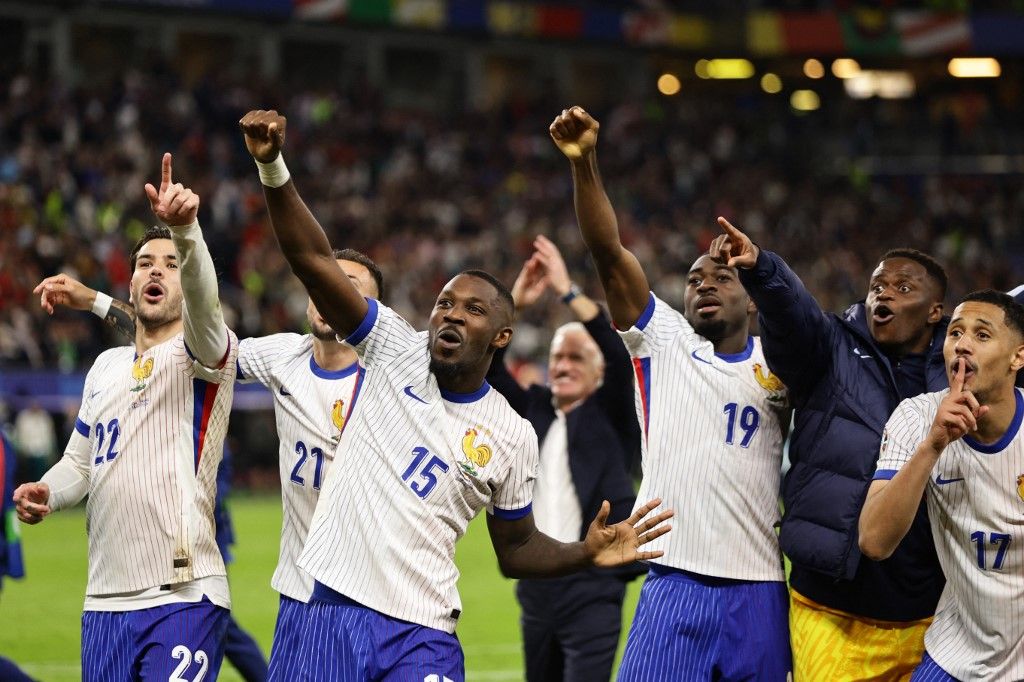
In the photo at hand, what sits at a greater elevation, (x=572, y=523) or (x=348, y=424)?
(x=348, y=424)

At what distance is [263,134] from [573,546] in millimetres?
1917

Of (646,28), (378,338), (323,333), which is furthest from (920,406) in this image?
(646,28)

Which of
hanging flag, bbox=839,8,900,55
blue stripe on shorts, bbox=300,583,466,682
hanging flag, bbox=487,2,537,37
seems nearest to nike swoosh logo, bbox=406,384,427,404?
blue stripe on shorts, bbox=300,583,466,682

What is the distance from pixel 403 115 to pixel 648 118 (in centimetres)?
895

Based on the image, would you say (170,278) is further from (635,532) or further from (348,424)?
(635,532)

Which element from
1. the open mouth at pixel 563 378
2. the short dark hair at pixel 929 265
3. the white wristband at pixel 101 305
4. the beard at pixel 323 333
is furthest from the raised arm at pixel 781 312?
the white wristband at pixel 101 305

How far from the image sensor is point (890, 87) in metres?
45.1

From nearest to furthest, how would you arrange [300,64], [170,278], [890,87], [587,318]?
1. [170,278]
2. [587,318]
3. [300,64]
4. [890,87]

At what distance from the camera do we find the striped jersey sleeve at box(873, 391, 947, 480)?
5.07 metres

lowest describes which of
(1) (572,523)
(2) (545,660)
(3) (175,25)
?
(2) (545,660)

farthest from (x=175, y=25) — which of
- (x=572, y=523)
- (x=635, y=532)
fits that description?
(x=635, y=532)

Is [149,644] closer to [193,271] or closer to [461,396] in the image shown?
[193,271]

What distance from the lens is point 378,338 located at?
509 cm

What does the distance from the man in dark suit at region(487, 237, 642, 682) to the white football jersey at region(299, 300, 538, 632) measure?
67.4 inches
